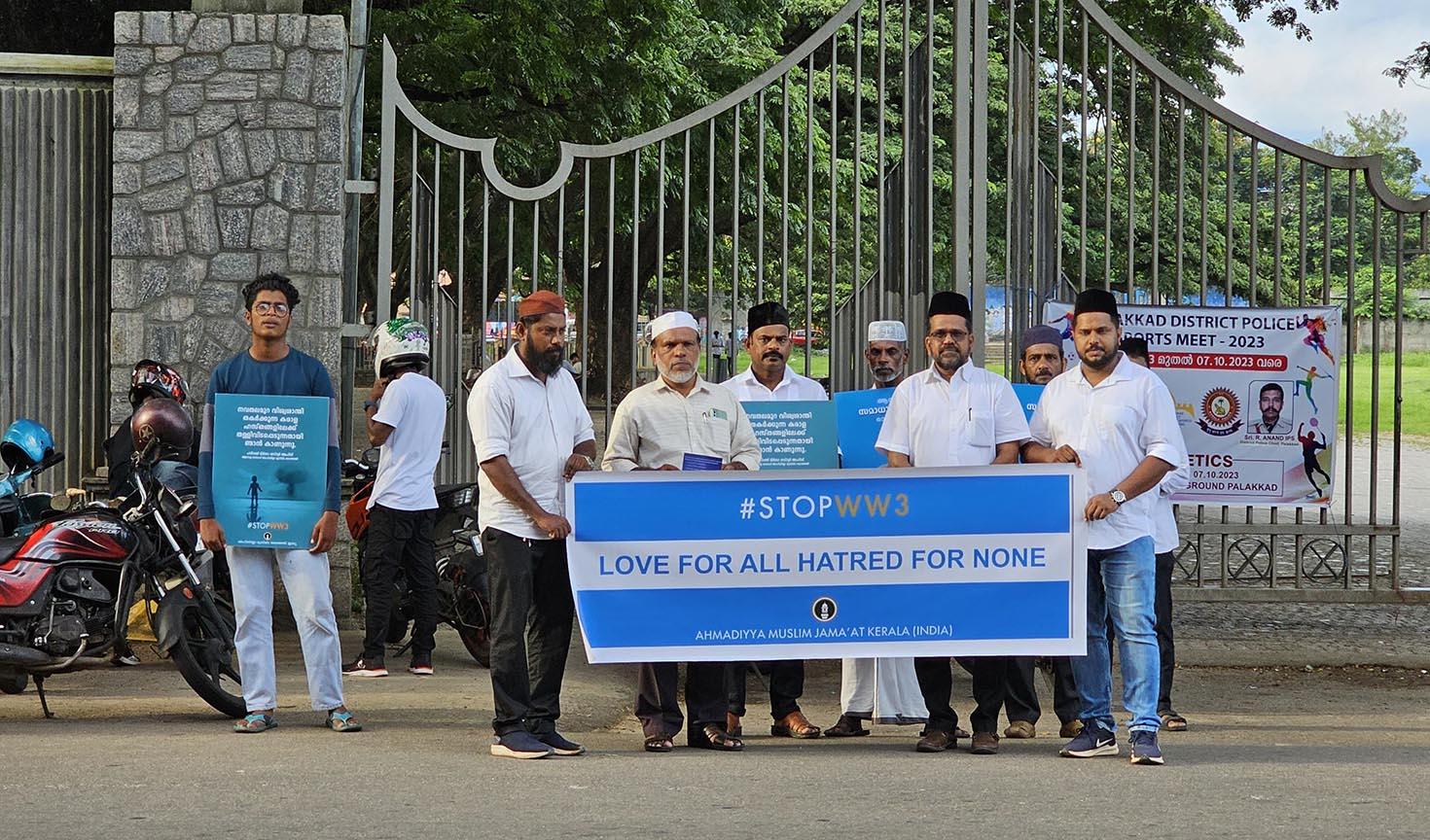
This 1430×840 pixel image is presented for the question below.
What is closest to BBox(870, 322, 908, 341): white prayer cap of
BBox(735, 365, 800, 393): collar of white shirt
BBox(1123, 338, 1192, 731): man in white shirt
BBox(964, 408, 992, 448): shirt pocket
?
BBox(735, 365, 800, 393): collar of white shirt

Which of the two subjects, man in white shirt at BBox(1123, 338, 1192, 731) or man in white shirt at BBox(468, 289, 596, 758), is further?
man in white shirt at BBox(1123, 338, 1192, 731)

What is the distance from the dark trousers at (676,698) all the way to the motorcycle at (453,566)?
245 cm

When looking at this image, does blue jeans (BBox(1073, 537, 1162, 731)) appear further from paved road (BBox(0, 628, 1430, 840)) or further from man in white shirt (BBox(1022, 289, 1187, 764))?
paved road (BBox(0, 628, 1430, 840))

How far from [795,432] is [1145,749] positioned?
2158 mm

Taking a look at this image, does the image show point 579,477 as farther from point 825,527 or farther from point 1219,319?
point 1219,319

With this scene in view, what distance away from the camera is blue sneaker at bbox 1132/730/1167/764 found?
6758 millimetres

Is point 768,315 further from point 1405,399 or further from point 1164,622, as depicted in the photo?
point 1405,399

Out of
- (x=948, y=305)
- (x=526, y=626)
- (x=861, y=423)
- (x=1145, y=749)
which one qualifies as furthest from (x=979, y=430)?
(x=526, y=626)

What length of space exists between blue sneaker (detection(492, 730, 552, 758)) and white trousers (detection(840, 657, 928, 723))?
1472 millimetres

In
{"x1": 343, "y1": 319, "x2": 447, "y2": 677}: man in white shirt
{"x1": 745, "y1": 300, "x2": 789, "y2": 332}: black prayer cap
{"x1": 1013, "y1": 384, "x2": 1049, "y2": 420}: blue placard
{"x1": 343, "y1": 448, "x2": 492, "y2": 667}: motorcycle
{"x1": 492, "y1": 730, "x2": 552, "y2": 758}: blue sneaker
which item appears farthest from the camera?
{"x1": 343, "y1": 448, "x2": 492, "y2": 667}: motorcycle

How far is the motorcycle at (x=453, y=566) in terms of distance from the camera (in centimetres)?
949

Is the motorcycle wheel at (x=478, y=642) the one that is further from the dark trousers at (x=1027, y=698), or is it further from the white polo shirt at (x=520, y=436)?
the dark trousers at (x=1027, y=698)

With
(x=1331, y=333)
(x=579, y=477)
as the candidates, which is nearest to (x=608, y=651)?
(x=579, y=477)

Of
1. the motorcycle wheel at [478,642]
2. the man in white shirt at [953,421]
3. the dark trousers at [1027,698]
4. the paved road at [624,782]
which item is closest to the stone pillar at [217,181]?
the motorcycle wheel at [478,642]
